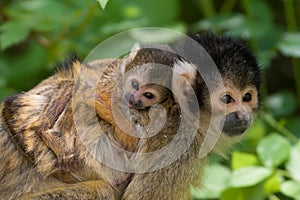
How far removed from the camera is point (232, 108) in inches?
139

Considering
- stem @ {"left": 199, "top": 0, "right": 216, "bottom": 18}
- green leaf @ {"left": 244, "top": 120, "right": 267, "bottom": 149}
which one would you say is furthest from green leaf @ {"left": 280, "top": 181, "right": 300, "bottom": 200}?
stem @ {"left": 199, "top": 0, "right": 216, "bottom": 18}

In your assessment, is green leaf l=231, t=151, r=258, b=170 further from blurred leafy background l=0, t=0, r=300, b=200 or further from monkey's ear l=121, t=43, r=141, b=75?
monkey's ear l=121, t=43, r=141, b=75

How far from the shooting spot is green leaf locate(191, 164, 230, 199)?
4.38 meters

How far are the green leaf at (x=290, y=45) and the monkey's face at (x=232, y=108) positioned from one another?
1.49 metres

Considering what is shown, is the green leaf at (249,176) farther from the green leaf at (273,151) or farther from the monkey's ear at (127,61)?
the monkey's ear at (127,61)

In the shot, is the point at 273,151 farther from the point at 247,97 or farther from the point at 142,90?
the point at 142,90

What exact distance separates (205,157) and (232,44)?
0.64m

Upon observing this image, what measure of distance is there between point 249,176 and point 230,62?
856 millimetres

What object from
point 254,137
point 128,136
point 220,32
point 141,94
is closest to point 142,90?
point 141,94

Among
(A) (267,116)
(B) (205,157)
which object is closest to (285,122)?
(A) (267,116)

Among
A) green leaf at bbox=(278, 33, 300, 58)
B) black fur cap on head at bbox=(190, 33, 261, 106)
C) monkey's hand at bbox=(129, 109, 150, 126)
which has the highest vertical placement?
green leaf at bbox=(278, 33, 300, 58)

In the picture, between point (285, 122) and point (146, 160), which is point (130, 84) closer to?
point (146, 160)


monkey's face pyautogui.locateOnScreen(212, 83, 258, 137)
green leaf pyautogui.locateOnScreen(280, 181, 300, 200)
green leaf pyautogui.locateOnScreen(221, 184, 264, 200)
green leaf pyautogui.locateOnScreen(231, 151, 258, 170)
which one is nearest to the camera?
monkey's face pyautogui.locateOnScreen(212, 83, 258, 137)

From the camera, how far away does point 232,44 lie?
12.0 ft
